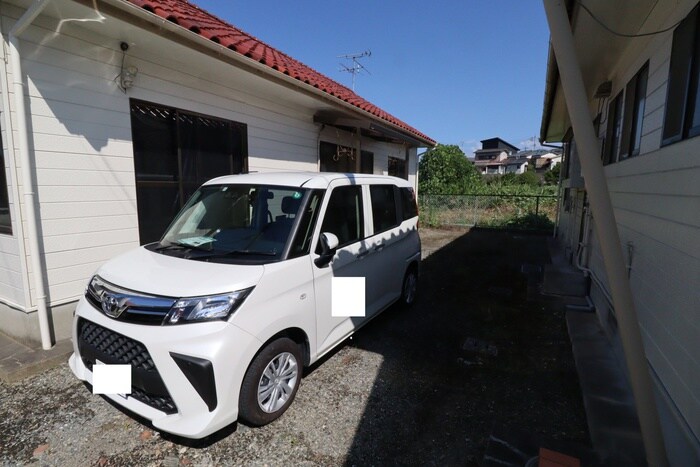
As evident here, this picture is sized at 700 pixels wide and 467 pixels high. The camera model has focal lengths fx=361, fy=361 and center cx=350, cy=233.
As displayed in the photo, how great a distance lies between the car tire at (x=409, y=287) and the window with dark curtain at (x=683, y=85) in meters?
2.98

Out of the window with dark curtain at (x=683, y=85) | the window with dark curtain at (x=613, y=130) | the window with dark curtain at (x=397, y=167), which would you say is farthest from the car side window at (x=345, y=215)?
the window with dark curtain at (x=397, y=167)

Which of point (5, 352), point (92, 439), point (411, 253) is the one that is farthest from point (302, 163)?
point (92, 439)

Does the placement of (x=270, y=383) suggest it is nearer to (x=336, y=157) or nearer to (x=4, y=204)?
(x=4, y=204)

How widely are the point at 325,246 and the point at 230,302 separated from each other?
3.00 ft

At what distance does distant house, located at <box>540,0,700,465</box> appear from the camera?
2.14m

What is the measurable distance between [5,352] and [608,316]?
6298 mm

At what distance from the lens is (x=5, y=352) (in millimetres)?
3547

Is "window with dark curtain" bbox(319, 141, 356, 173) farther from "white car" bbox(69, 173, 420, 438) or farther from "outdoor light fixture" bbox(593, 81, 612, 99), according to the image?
"outdoor light fixture" bbox(593, 81, 612, 99)

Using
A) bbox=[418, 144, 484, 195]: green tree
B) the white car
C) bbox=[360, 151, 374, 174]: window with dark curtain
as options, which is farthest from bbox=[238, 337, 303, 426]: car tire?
bbox=[418, 144, 484, 195]: green tree

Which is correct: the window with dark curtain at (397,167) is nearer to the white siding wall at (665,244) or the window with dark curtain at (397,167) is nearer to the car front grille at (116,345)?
the white siding wall at (665,244)

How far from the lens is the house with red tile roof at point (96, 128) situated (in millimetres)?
3352

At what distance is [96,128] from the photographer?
12.8 ft

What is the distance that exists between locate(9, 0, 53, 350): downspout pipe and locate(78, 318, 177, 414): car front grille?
1.56 m

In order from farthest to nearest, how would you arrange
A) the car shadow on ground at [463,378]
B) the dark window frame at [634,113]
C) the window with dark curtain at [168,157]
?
1. the window with dark curtain at [168,157]
2. the dark window frame at [634,113]
3. the car shadow on ground at [463,378]
